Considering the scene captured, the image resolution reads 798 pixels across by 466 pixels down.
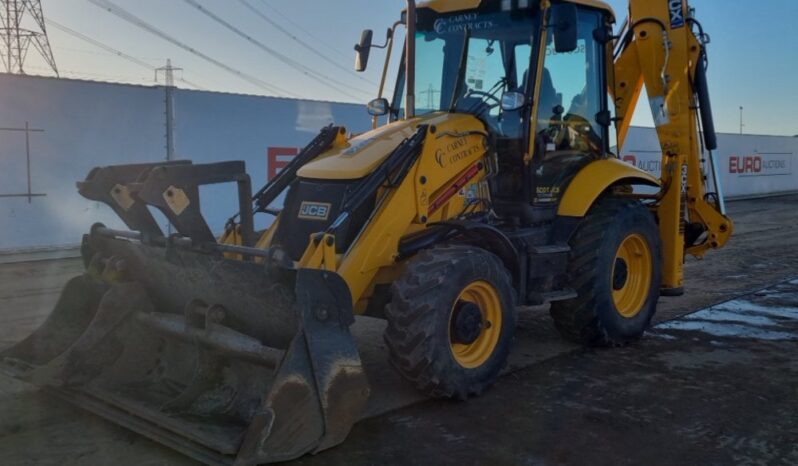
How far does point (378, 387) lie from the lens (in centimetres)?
545

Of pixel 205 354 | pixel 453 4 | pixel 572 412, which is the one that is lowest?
pixel 572 412

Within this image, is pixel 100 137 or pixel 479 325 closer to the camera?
pixel 479 325

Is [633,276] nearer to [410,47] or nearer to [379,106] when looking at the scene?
[379,106]

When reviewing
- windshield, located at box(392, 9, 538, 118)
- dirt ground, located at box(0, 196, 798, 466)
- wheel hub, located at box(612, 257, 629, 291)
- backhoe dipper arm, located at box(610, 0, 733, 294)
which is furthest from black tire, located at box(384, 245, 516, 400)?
backhoe dipper arm, located at box(610, 0, 733, 294)

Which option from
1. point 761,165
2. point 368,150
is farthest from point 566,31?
point 761,165

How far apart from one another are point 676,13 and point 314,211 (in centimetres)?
419

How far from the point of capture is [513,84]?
20.1 feet

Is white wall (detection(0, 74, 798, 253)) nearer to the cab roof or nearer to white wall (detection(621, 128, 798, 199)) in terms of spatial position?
the cab roof

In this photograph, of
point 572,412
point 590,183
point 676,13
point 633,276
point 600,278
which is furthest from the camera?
point 676,13

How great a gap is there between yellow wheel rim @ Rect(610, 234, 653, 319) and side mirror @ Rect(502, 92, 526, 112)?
1662 mm

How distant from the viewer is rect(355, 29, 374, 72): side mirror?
6688mm

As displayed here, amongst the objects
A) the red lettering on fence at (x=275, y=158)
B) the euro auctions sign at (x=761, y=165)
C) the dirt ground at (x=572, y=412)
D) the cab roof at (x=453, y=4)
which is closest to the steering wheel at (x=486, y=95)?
the cab roof at (x=453, y=4)

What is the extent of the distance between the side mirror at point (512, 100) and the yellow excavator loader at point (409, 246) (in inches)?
0.4

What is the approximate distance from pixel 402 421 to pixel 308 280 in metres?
1.16
